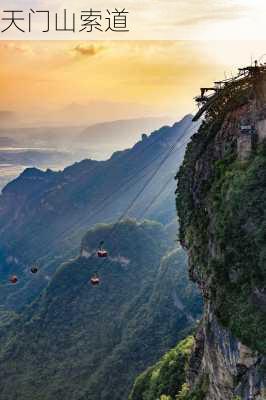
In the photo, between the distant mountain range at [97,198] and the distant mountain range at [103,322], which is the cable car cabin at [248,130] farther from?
the distant mountain range at [97,198]

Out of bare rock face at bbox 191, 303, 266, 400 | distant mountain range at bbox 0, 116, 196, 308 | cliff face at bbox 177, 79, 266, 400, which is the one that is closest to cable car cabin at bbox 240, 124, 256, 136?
cliff face at bbox 177, 79, 266, 400

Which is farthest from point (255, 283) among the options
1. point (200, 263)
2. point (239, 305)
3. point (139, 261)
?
point (139, 261)

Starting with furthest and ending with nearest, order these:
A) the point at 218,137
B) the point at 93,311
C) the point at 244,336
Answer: the point at 93,311, the point at 218,137, the point at 244,336

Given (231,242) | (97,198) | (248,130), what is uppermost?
(248,130)

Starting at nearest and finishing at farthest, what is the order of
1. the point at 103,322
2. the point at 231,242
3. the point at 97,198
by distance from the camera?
the point at 231,242
the point at 103,322
the point at 97,198

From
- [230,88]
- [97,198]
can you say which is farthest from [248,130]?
[97,198]

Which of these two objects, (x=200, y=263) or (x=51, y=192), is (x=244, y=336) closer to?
(x=200, y=263)

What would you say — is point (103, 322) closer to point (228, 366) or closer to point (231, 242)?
point (228, 366)

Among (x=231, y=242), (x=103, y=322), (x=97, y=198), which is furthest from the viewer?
(x=97, y=198)

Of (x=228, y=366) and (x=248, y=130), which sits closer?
(x=228, y=366)
